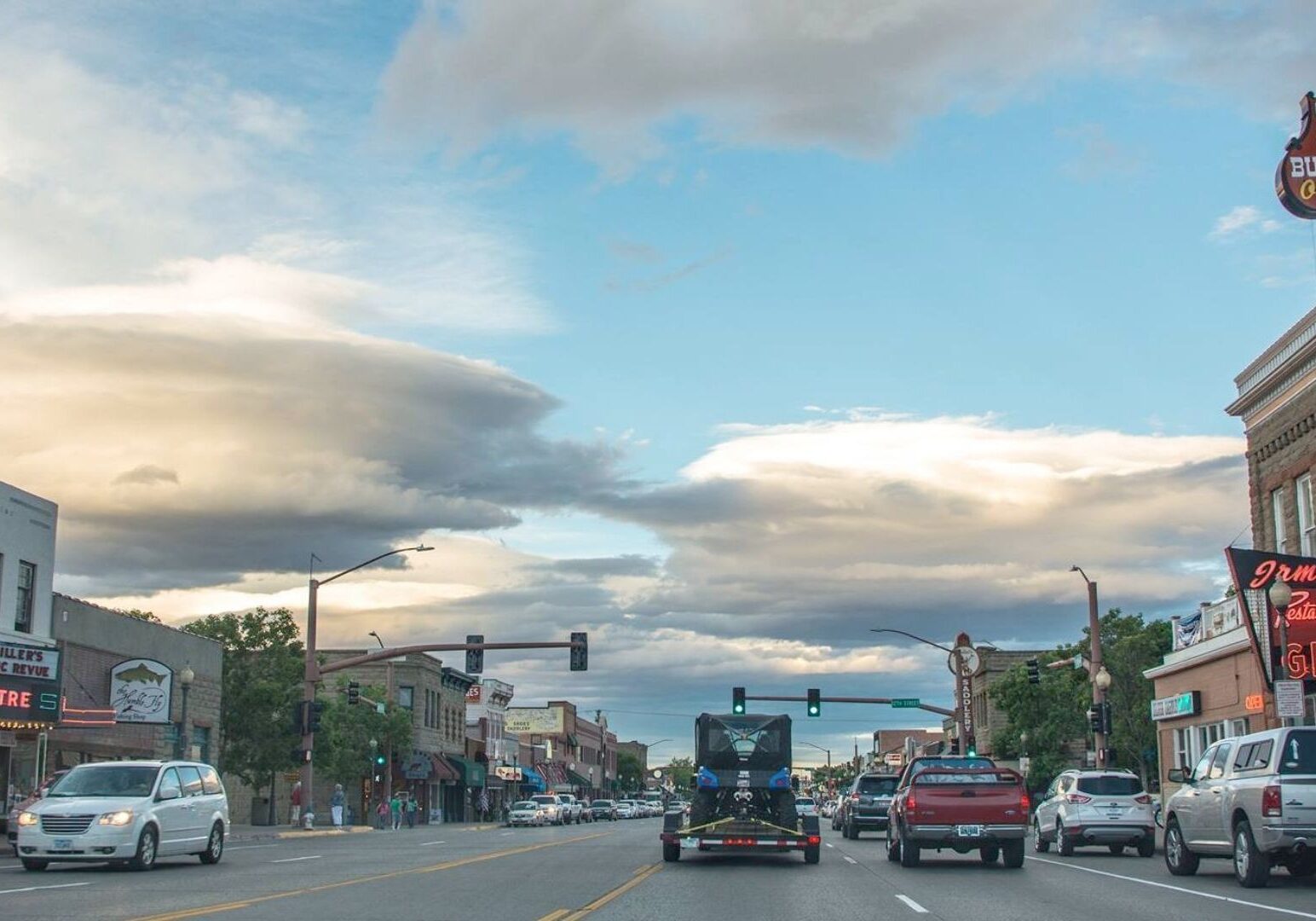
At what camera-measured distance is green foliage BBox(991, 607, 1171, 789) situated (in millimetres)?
62875

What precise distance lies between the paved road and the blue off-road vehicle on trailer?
2.66ft

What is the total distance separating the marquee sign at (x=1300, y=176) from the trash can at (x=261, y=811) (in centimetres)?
5420

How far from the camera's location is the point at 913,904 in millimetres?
17750

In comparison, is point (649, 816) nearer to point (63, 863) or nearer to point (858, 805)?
point (858, 805)

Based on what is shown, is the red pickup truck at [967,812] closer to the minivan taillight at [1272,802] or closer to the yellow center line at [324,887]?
the minivan taillight at [1272,802]

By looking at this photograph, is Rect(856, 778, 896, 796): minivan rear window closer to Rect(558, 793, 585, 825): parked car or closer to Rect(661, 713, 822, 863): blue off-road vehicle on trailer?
Rect(661, 713, 822, 863): blue off-road vehicle on trailer

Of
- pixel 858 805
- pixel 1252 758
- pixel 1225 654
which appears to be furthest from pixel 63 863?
pixel 1225 654

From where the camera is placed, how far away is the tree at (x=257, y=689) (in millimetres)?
62719

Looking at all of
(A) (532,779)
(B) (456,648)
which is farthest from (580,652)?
(A) (532,779)

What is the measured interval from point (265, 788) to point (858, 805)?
41.2m

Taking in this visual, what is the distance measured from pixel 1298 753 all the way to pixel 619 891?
9.17 meters

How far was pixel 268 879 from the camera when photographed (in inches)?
852

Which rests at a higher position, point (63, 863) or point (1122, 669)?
point (1122, 669)

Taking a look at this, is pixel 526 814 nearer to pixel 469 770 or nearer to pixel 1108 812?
pixel 469 770
